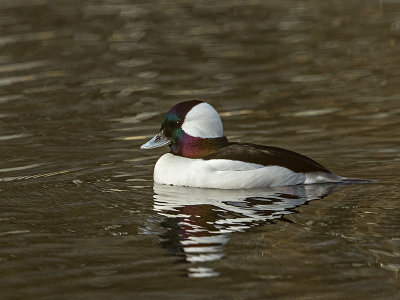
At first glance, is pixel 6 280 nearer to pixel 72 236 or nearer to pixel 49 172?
pixel 72 236

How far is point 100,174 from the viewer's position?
1126 cm

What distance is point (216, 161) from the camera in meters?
10.2

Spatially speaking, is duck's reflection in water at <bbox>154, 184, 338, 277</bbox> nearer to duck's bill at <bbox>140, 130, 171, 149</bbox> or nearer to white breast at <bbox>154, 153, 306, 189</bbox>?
white breast at <bbox>154, 153, 306, 189</bbox>

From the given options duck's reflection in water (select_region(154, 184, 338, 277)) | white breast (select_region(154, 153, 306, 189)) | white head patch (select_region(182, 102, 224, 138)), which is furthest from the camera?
white head patch (select_region(182, 102, 224, 138))

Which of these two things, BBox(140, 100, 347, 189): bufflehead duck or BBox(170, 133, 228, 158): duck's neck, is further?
BBox(170, 133, 228, 158): duck's neck

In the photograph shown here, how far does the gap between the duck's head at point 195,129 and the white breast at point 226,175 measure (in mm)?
175

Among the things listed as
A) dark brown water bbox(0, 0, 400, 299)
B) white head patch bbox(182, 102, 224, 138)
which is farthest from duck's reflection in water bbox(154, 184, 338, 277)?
white head patch bbox(182, 102, 224, 138)

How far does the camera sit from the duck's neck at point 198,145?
10.5 meters

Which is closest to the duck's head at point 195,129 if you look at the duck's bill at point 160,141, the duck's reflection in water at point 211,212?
the duck's bill at point 160,141

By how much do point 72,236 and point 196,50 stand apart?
12.1 metres

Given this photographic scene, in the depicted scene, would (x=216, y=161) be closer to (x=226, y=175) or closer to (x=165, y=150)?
(x=226, y=175)

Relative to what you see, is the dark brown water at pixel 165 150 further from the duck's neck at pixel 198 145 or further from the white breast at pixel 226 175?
the duck's neck at pixel 198 145

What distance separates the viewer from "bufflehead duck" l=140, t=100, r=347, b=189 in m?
10.1

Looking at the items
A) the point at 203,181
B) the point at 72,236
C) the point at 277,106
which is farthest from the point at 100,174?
the point at 277,106
